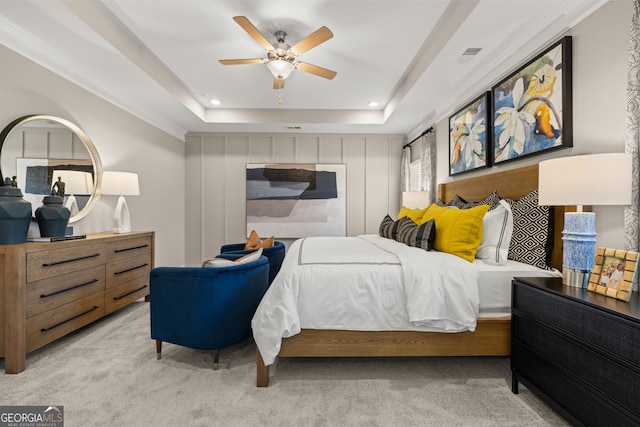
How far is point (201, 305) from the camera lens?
1971mm

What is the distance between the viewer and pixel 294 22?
2559 mm

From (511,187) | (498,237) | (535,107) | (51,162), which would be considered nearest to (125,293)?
(51,162)

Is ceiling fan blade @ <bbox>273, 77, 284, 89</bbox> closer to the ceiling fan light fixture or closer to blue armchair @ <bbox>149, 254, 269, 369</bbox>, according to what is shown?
the ceiling fan light fixture

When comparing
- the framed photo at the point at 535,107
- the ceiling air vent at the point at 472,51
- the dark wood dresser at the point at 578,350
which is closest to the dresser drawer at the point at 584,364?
the dark wood dresser at the point at 578,350

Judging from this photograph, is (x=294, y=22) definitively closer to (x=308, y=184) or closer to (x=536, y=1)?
(x=536, y=1)

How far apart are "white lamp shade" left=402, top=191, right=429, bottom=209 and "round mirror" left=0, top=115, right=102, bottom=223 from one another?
3.94 metres

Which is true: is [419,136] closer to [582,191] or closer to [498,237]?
[498,237]

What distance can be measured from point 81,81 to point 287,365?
3504mm

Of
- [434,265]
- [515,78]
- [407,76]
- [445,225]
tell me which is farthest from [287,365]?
[407,76]

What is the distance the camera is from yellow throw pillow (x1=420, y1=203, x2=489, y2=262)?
7.11 feet

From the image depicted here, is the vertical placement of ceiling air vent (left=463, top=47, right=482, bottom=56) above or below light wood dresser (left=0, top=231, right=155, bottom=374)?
above

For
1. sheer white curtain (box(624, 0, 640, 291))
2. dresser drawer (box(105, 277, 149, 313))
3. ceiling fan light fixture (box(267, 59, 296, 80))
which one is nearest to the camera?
sheer white curtain (box(624, 0, 640, 291))

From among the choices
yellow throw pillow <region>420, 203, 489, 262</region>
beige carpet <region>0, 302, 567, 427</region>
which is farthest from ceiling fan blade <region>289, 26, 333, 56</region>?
beige carpet <region>0, 302, 567, 427</region>

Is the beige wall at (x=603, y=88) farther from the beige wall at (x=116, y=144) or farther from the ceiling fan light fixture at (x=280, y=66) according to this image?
the beige wall at (x=116, y=144)
